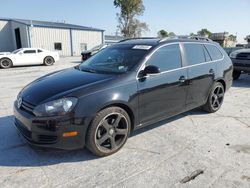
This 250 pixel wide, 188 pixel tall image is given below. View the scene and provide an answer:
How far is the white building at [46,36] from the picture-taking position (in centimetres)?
2738

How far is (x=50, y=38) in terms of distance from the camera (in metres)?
28.4

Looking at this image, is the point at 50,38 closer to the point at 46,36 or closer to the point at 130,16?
the point at 46,36

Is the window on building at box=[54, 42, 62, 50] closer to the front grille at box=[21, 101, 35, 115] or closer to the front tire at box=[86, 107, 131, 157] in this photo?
the front grille at box=[21, 101, 35, 115]

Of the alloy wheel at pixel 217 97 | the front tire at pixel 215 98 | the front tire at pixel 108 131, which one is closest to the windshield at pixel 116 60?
the front tire at pixel 108 131

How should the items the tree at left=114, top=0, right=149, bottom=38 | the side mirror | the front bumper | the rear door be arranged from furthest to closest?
the tree at left=114, top=0, right=149, bottom=38
the rear door
the side mirror
the front bumper

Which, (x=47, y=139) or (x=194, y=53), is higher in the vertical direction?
(x=194, y=53)

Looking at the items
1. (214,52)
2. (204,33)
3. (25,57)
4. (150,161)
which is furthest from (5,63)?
(204,33)

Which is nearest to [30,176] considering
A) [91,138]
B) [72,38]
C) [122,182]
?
[91,138]

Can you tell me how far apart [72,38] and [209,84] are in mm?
27393

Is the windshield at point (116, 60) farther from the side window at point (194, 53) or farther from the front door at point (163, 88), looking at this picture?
the side window at point (194, 53)

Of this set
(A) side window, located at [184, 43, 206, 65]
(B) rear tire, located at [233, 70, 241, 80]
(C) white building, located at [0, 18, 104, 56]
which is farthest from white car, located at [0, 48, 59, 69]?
(A) side window, located at [184, 43, 206, 65]

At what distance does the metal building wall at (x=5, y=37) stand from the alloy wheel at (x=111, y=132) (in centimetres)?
3121

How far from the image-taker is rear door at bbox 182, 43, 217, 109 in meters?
4.47

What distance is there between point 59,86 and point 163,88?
169 cm
